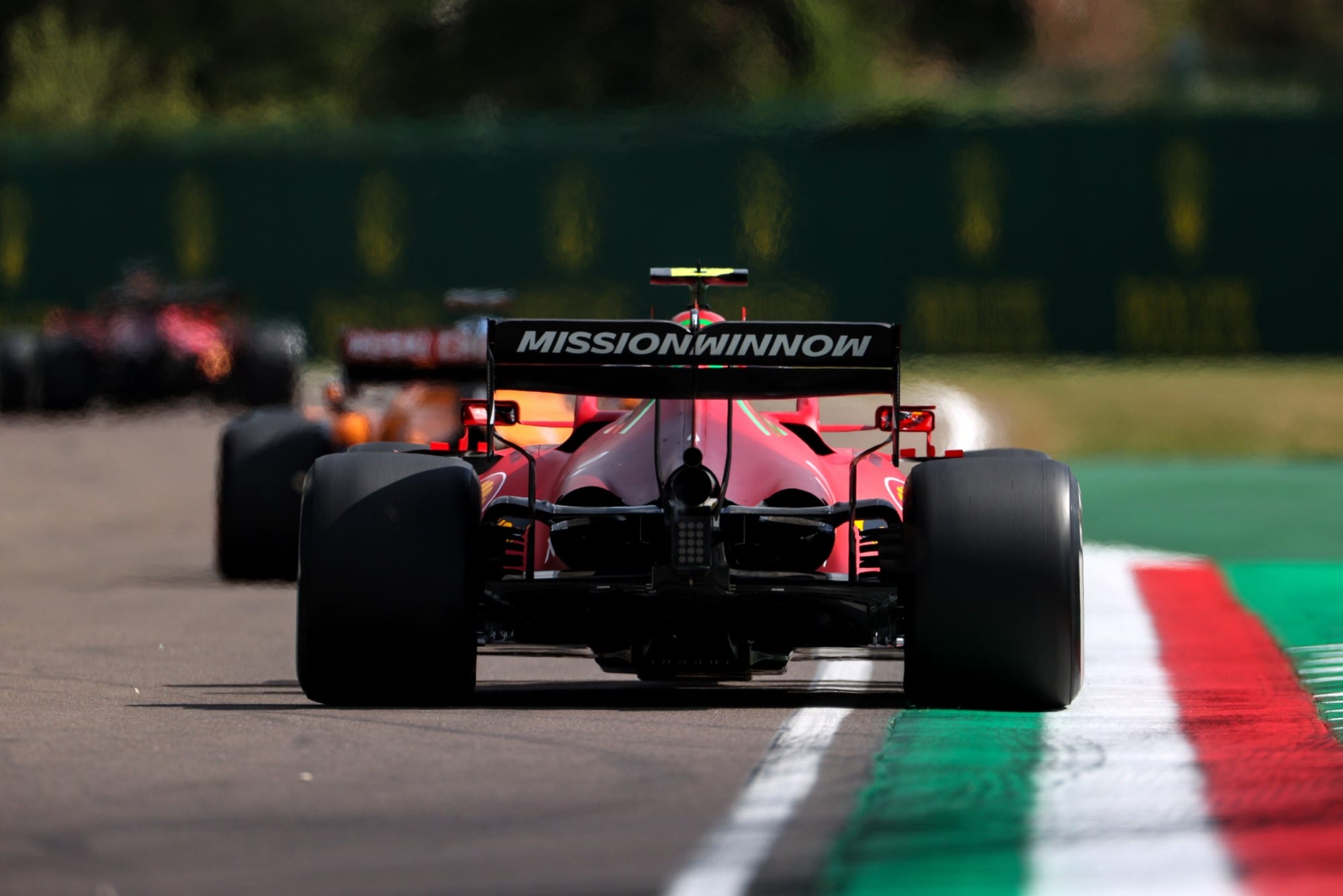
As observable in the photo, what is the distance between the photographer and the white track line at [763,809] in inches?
209

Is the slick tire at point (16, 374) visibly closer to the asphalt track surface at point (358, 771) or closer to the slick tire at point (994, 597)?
the asphalt track surface at point (358, 771)

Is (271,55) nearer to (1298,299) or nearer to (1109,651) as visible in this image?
(1298,299)

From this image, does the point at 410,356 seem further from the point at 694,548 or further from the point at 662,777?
the point at 662,777

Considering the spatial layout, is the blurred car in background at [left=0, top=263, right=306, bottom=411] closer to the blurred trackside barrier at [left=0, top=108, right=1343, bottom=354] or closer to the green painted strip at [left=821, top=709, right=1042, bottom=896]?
the blurred trackside barrier at [left=0, top=108, right=1343, bottom=354]

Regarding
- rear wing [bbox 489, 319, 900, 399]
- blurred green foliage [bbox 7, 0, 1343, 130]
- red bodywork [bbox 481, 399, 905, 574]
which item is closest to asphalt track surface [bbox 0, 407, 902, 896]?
red bodywork [bbox 481, 399, 905, 574]

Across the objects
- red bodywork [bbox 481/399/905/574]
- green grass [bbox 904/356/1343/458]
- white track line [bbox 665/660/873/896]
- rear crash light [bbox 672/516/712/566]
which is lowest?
white track line [bbox 665/660/873/896]

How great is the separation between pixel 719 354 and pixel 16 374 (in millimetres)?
21939

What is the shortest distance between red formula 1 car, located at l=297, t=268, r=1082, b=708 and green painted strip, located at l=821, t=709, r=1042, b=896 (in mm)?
404

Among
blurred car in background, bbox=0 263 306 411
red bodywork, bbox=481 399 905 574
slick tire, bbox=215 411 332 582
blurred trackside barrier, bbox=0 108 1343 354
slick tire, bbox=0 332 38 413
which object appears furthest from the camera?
blurred trackside barrier, bbox=0 108 1343 354

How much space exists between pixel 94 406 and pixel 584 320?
74.2 feet

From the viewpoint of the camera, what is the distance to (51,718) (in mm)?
8164

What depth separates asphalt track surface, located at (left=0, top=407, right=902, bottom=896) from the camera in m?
5.46

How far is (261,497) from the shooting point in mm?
14250

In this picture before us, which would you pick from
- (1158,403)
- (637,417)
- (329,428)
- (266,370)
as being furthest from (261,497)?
(1158,403)
